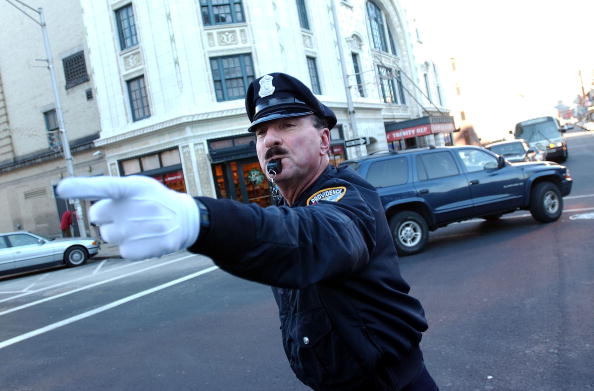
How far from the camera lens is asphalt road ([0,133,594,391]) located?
3699mm

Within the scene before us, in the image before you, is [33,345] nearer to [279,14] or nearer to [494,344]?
[494,344]

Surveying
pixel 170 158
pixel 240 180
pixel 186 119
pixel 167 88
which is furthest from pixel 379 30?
pixel 170 158

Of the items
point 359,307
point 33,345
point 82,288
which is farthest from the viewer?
point 82,288

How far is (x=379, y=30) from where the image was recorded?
101 ft

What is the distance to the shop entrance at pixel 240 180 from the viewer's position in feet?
61.7

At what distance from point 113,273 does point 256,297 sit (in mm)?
6360

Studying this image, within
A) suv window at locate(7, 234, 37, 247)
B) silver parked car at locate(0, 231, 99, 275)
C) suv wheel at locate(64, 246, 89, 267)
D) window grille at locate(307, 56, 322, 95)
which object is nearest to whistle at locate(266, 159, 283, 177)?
silver parked car at locate(0, 231, 99, 275)

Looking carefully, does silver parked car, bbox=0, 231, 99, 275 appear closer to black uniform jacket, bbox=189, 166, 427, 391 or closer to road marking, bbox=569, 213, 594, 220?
road marking, bbox=569, 213, 594, 220

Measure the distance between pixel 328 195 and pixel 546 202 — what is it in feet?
29.1

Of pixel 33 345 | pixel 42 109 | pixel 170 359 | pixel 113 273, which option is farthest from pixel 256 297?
pixel 42 109

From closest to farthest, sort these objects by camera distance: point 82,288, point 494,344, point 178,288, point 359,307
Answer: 1. point 359,307
2. point 494,344
3. point 178,288
4. point 82,288

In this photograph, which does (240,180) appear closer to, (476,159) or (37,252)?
(37,252)

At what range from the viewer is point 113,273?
11539 mm

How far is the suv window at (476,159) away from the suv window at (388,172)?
126 cm
